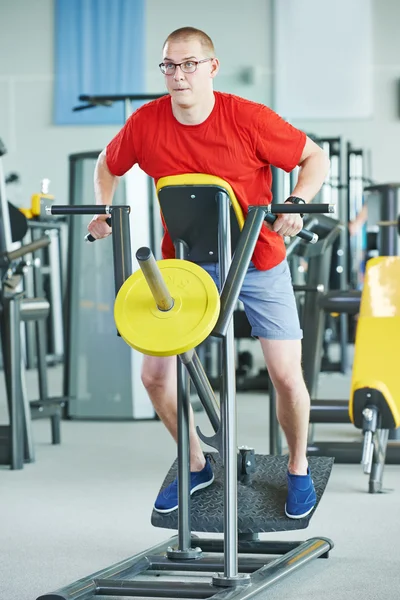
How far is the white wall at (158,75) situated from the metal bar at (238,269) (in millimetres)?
8265

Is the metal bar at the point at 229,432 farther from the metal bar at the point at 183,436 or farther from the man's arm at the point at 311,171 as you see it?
the man's arm at the point at 311,171

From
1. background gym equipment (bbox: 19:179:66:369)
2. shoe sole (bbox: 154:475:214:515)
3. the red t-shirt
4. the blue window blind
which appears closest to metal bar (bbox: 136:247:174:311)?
the red t-shirt

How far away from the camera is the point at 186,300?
2.18 metres

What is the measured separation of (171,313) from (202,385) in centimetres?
36

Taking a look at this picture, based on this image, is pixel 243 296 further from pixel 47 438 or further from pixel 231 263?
pixel 47 438

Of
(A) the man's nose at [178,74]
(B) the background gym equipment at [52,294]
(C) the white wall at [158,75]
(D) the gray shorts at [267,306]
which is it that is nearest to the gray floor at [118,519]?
(D) the gray shorts at [267,306]

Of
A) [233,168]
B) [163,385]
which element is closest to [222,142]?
[233,168]

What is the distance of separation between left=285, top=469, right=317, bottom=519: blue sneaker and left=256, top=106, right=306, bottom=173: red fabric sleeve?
89 centimetres

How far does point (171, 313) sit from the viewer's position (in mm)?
2170

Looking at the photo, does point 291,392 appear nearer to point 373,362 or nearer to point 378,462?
point 373,362

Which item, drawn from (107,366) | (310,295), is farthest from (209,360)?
(310,295)

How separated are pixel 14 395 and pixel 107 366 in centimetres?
134

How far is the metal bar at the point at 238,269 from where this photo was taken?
226 cm

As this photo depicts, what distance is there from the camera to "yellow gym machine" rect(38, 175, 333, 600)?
7.11 feet
